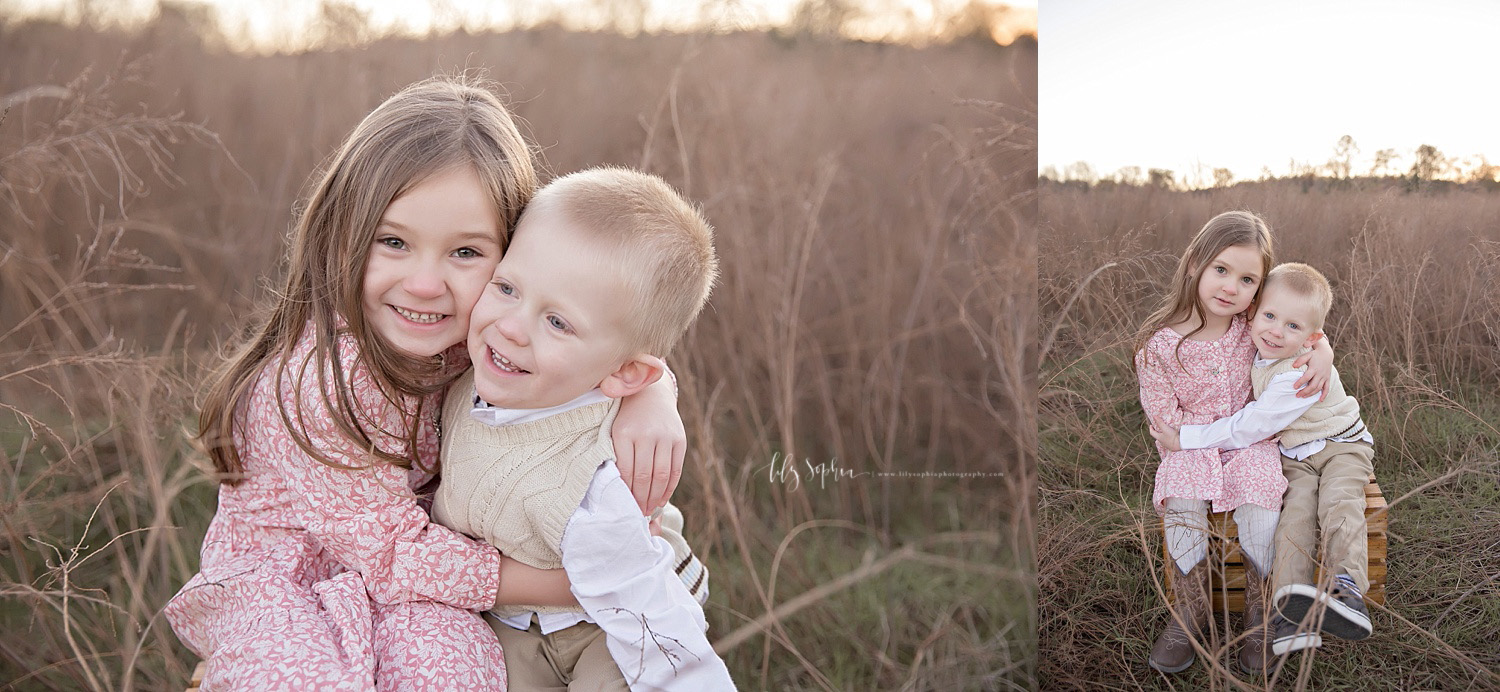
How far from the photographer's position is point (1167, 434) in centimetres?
231

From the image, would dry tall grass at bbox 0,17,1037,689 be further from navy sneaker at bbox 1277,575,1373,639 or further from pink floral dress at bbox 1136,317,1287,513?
navy sneaker at bbox 1277,575,1373,639

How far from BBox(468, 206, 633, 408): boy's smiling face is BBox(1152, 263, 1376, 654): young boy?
1270 mm

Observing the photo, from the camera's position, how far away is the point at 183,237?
361 centimetres

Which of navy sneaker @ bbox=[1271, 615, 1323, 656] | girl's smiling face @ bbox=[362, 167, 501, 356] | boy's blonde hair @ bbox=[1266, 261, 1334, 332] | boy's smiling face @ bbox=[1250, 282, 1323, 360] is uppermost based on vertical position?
girl's smiling face @ bbox=[362, 167, 501, 356]

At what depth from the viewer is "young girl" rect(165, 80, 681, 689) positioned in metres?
1.79

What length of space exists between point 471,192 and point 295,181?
2462 millimetres

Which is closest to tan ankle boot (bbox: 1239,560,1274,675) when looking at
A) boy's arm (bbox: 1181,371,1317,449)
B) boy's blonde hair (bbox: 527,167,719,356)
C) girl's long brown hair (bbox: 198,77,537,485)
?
boy's arm (bbox: 1181,371,1317,449)

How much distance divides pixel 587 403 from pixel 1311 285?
1434 millimetres

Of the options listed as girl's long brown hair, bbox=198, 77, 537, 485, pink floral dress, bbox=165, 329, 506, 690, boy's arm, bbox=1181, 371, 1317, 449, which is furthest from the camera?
boy's arm, bbox=1181, 371, 1317, 449

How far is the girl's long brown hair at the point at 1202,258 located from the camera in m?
2.23

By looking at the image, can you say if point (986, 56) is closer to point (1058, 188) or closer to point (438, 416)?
point (1058, 188)

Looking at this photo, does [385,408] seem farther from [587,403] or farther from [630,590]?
[630,590]

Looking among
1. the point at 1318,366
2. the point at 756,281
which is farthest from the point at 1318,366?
the point at 756,281

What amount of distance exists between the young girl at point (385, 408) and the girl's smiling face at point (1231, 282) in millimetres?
1126
